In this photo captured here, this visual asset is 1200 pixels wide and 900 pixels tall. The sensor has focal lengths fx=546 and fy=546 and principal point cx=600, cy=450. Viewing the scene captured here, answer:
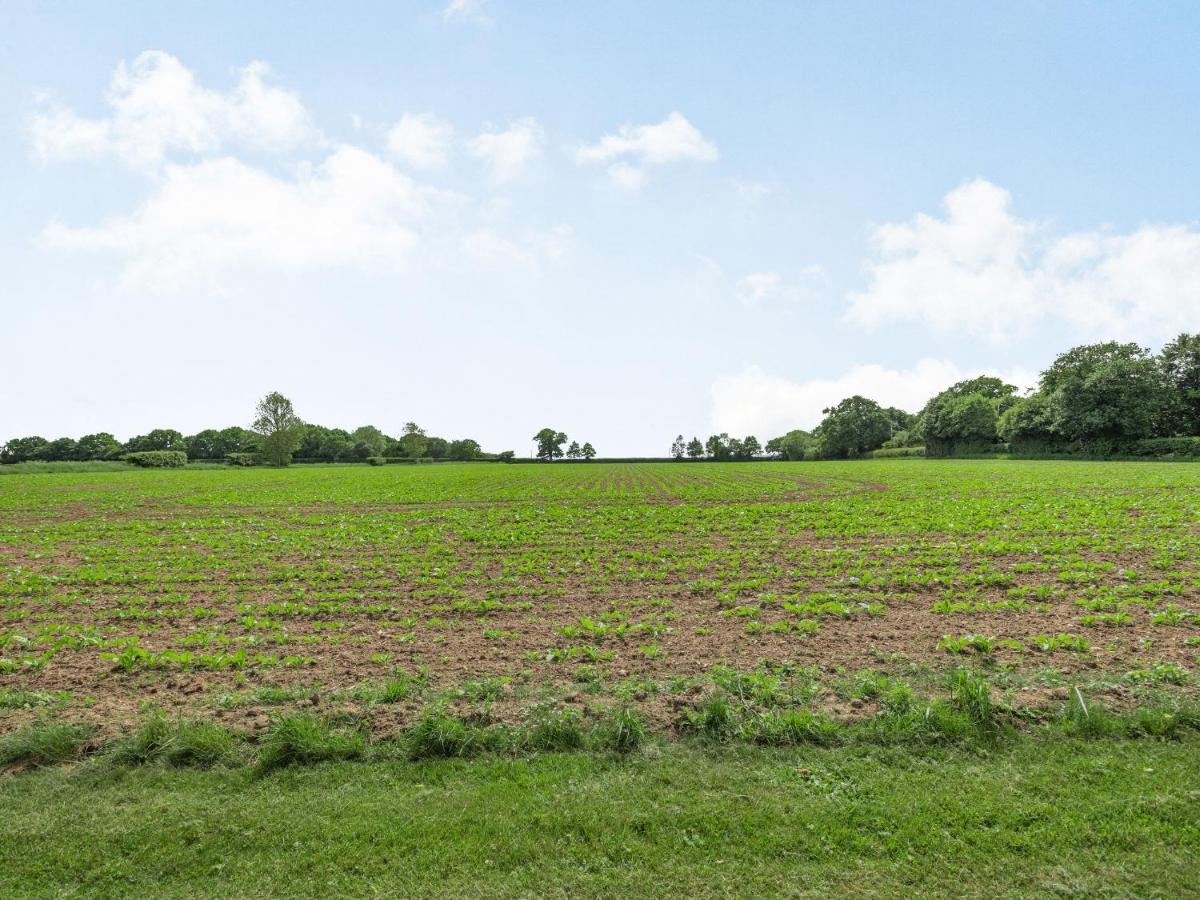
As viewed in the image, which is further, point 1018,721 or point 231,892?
point 1018,721

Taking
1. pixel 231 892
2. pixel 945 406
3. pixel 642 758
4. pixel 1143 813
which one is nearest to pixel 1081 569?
pixel 1143 813

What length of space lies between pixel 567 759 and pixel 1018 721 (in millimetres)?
4445

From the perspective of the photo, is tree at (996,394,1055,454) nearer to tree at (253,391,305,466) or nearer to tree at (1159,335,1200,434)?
tree at (1159,335,1200,434)

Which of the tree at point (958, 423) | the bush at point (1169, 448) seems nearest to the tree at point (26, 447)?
the tree at point (958, 423)

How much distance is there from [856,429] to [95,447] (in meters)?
188

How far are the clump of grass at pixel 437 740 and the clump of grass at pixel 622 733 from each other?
119 cm

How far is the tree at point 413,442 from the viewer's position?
504ft

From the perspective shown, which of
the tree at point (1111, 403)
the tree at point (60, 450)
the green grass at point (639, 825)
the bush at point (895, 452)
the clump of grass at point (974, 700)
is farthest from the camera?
the tree at point (60, 450)

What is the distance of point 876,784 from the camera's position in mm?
4379

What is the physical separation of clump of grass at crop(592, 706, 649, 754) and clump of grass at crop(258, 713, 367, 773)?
2171 mm

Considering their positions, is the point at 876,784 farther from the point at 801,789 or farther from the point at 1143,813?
the point at 1143,813

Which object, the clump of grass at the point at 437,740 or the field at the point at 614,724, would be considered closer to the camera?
the field at the point at 614,724

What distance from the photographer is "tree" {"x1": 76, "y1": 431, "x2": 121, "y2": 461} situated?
457ft

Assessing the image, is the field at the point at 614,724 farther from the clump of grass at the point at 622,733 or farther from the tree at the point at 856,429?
the tree at the point at 856,429
